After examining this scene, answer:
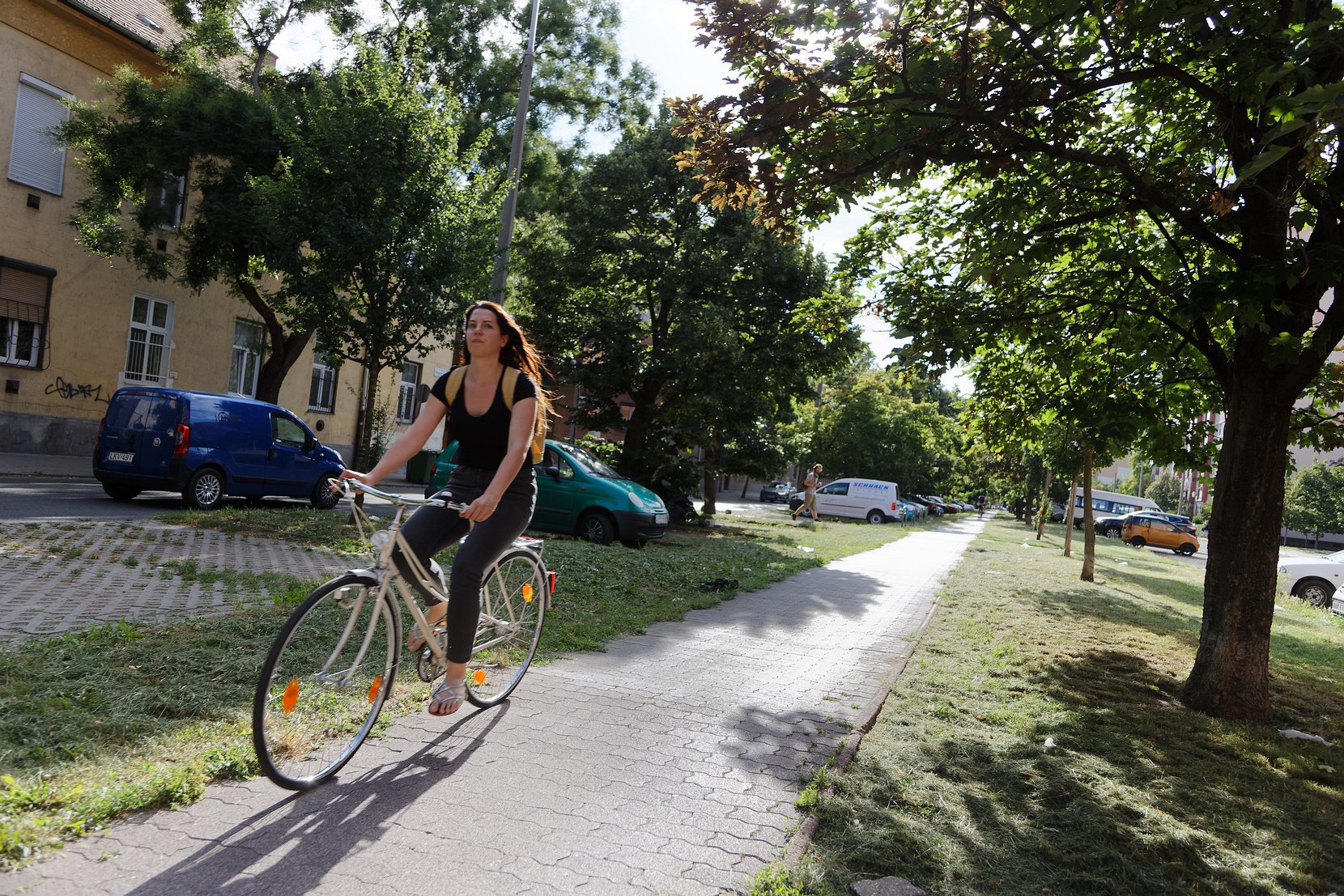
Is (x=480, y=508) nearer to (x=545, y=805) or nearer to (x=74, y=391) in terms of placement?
(x=545, y=805)

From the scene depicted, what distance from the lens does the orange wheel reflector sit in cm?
351

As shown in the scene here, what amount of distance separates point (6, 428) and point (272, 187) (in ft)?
35.6

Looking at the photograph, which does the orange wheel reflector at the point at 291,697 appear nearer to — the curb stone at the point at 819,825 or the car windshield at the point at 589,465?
the curb stone at the point at 819,825

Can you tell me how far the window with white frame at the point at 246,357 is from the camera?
984 inches

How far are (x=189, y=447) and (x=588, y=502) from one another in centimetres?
587

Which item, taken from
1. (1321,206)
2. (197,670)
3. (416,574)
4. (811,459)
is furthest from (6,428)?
(811,459)

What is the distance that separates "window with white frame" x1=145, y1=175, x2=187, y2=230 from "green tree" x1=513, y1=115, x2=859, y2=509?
8.35m

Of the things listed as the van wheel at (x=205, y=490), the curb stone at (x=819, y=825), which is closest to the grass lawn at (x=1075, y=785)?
the curb stone at (x=819, y=825)

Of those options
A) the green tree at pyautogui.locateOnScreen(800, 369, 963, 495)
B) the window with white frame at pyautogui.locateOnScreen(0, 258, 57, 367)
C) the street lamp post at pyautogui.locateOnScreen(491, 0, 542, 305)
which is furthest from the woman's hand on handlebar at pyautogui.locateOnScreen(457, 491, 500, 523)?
the green tree at pyautogui.locateOnScreen(800, 369, 963, 495)

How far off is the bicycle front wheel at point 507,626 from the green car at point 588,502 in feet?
28.1

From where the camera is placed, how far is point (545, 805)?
3.63 meters

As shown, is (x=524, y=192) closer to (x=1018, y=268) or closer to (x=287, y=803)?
(x=1018, y=268)

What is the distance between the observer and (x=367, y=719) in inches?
154

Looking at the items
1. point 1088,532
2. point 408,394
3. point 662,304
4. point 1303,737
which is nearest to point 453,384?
point 1303,737
